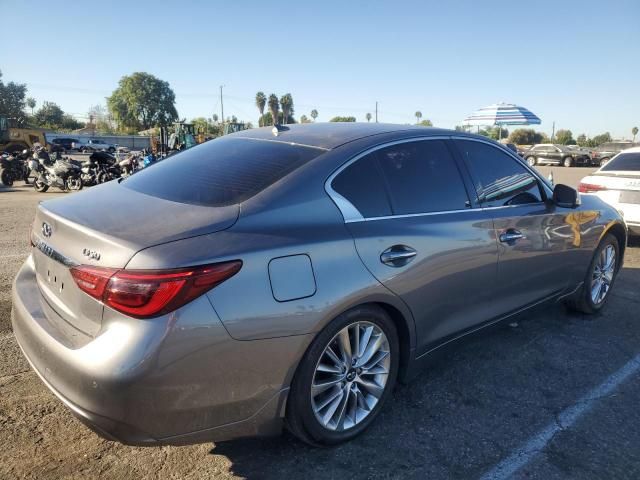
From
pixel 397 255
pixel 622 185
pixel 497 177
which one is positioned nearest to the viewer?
pixel 397 255

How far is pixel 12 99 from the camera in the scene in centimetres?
8325

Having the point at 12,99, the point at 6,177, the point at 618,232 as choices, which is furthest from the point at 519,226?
the point at 12,99

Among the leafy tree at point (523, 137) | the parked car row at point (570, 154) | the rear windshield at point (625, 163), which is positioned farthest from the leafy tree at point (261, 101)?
the rear windshield at point (625, 163)

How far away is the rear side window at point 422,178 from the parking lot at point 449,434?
47.0 inches

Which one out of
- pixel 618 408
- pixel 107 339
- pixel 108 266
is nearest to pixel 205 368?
pixel 107 339

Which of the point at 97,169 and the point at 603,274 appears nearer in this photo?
the point at 603,274

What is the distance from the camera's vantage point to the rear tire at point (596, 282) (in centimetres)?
438

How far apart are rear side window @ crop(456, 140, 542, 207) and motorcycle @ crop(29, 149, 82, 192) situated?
43.8 ft

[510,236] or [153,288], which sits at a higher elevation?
[153,288]

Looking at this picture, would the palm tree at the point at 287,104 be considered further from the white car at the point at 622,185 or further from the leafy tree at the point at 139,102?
the white car at the point at 622,185

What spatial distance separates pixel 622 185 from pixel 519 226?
4.62 metres

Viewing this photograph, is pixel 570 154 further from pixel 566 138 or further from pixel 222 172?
pixel 566 138

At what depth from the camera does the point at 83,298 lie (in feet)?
6.85

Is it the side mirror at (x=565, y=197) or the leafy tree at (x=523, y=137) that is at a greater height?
the side mirror at (x=565, y=197)
